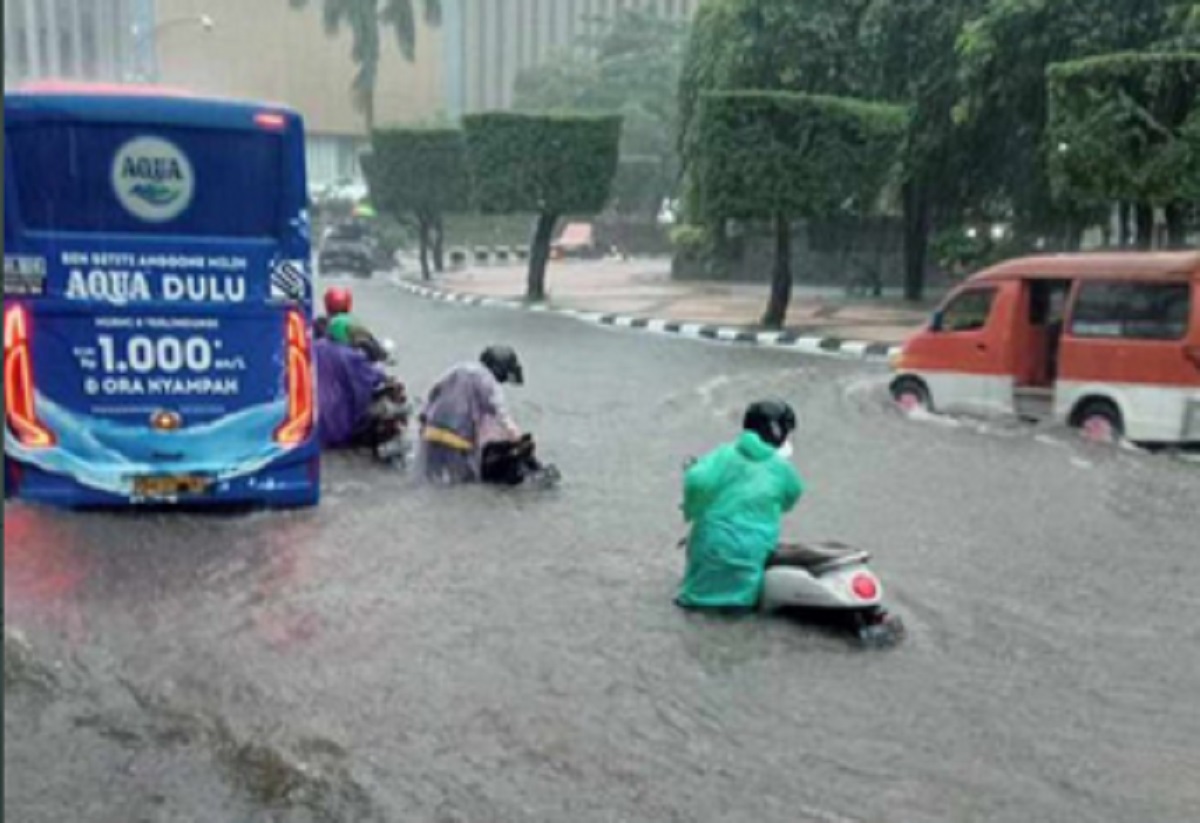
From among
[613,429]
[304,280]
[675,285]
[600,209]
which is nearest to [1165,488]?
[613,429]

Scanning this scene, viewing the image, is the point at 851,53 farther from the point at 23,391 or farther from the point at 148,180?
the point at 23,391

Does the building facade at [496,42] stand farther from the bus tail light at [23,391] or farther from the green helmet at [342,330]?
the bus tail light at [23,391]

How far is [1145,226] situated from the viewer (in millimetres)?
21594

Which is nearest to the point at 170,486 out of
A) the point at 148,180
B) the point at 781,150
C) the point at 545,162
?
the point at 148,180

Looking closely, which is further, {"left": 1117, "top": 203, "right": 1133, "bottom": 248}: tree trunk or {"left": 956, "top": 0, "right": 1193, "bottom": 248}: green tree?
{"left": 1117, "top": 203, "right": 1133, "bottom": 248}: tree trunk

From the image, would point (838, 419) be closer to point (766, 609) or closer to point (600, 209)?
point (766, 609)

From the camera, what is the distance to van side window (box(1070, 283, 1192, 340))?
12.3m

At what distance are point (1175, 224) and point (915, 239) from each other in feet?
27.6

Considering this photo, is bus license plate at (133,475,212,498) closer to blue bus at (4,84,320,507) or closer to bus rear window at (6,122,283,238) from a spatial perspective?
blue bus at (4,84,320,507)

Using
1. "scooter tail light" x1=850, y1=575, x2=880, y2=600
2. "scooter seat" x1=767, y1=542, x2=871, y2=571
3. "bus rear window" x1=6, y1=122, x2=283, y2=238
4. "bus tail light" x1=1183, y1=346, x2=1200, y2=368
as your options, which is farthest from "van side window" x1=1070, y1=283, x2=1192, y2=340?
"bus rear window" x1=6, y1=122, x2=283, y2=238

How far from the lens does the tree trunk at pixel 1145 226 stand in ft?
69.3

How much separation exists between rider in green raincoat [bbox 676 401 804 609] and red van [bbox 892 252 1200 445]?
266 inches

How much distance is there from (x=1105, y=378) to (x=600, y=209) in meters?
19.1

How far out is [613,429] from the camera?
14.0 m
